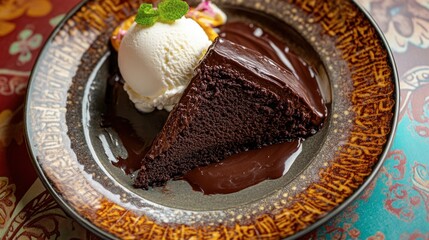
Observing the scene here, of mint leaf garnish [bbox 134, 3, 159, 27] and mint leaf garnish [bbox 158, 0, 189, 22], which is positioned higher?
mint leaf garnish [bbox 158, 0, 189, 22]

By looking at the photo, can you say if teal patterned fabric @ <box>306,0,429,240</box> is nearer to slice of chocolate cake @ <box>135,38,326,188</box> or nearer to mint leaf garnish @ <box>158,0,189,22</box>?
slice of chocolate cake @ <box>135,38,326,188</box>

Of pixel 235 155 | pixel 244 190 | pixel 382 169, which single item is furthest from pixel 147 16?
pixel 382 169

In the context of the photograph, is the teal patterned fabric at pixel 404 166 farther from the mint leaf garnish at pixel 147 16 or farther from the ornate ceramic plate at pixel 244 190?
the mint leaf garnish at pixel 147 16

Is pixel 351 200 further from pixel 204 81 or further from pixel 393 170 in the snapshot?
pixel 204 81

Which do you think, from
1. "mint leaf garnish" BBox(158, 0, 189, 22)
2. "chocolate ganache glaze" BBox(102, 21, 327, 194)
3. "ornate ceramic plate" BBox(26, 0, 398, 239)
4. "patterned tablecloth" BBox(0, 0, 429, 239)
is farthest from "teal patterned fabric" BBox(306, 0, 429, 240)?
"mint leaf garnish" BBox(158, 0, 189, 22)

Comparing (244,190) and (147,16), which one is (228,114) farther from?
(147,16)

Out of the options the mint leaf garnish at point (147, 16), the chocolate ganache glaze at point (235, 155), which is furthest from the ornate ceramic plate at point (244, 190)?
the mint leaf garnish at point (147, 16)
